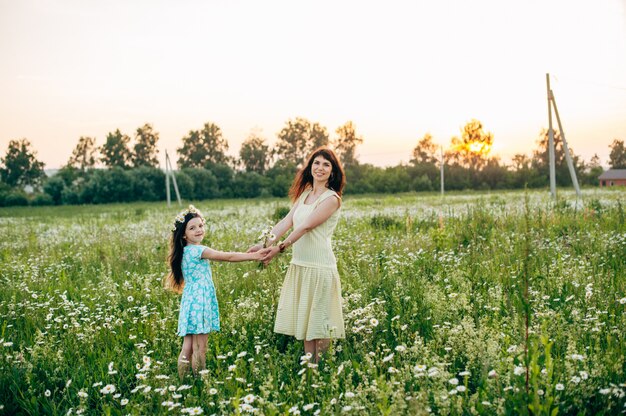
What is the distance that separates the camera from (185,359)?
4512mm

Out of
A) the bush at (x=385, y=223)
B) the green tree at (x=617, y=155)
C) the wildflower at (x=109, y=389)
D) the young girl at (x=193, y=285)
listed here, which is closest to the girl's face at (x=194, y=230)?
the young girl at (x=193, y=285)

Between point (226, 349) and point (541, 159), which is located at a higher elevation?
point (541, 159)

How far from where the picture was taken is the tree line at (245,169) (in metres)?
59.3

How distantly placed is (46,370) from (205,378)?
2045 mm

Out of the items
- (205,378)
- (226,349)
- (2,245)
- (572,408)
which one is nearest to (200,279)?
(226,349)

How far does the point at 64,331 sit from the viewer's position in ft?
19.6

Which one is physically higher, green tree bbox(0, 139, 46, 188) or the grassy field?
green tree bbox(0, 139, 46, 188)

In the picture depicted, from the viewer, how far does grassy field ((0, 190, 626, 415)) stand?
11.0 ft

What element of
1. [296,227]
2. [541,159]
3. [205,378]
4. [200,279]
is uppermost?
[541,159]

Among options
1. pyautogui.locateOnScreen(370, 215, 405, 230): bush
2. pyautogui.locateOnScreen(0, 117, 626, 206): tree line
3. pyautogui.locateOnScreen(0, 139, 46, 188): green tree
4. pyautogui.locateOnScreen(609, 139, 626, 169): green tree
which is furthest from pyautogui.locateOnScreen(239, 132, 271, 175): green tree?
pyautogui.locateOnScreen(609, 139, 626, 169): green tree

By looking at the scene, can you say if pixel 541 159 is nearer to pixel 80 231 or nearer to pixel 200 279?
pixel 80 231

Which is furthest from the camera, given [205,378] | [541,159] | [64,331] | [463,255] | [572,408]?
[541,159]

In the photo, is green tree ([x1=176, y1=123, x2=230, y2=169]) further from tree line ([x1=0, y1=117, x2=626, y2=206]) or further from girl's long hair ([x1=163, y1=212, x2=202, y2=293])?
girl's long hair ([x1=163, y1=212, x2=202, y2=293])

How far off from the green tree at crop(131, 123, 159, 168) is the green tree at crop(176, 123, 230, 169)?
4.86 meters
